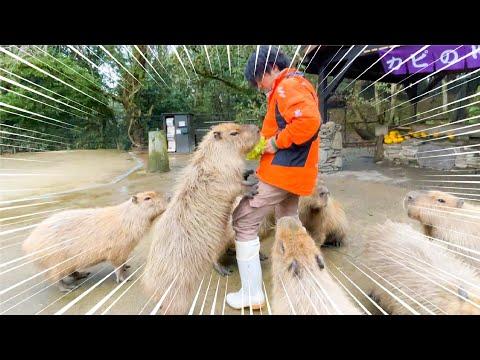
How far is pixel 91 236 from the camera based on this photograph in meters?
2.83

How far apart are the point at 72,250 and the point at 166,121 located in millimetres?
4527

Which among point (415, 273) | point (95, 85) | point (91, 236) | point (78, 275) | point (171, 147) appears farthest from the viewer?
point (171, 147)

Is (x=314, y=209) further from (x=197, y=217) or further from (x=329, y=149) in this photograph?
(x=329, y=149)

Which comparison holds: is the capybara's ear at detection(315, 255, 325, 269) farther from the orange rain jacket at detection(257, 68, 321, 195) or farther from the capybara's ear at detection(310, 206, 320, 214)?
the capybara's ear at detection(310, 206, 320, 214)

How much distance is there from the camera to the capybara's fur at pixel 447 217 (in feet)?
9.06

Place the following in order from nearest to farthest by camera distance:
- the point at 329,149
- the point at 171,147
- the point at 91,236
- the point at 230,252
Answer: the point at 91,236, the point at 230,252, the point at 171,147, the point at 329,149

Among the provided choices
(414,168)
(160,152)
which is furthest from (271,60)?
(414,168)

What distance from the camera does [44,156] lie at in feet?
6.23

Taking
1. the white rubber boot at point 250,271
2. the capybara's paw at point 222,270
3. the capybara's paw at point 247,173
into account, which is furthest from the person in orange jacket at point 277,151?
the capybara's paw at point 222,270

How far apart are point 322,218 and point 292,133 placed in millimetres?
1726

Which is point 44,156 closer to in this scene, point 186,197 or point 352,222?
point 186,197

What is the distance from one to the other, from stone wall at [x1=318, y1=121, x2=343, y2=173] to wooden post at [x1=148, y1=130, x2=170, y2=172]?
4.67m

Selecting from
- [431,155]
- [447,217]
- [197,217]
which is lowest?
[447,217]

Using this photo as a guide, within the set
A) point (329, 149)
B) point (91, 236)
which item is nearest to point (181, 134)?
point (91, 236)
